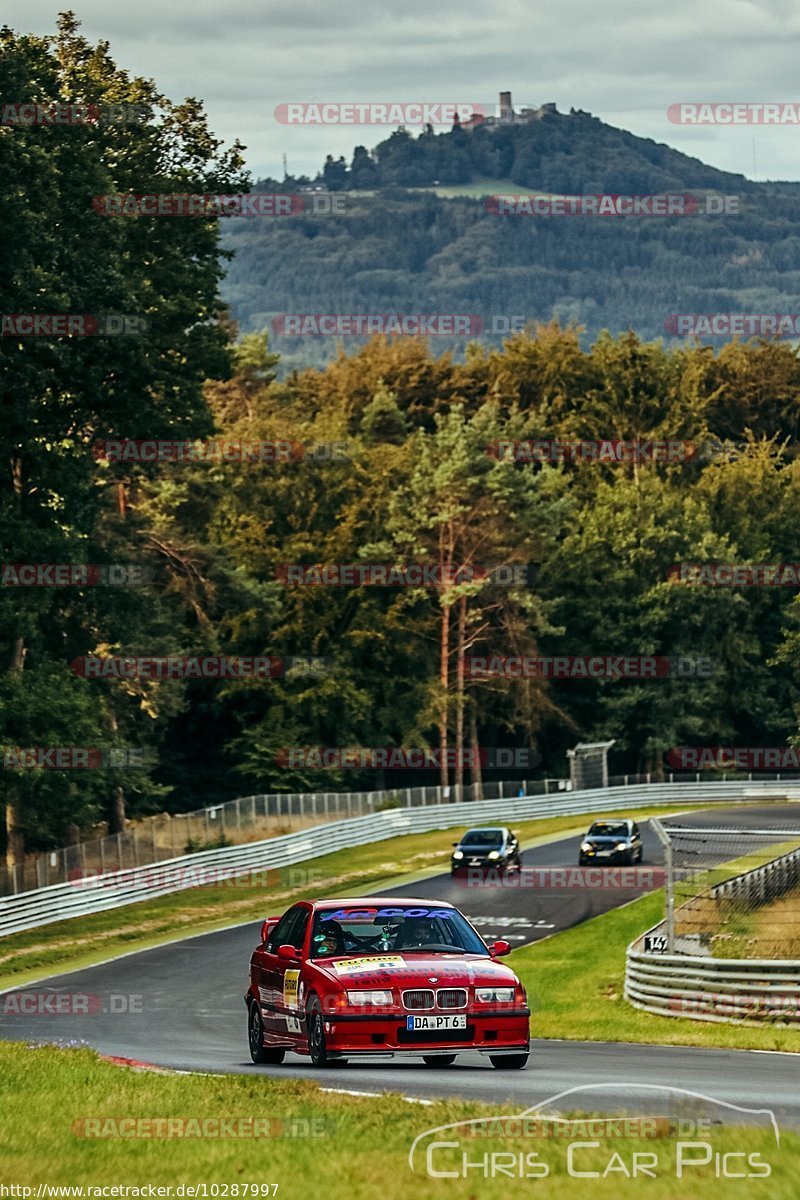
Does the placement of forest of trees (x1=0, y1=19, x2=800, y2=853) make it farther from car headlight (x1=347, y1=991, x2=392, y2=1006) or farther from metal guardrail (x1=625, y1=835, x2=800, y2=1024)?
car headlight (x1=347, y1=991, x2=392, y2=1006)

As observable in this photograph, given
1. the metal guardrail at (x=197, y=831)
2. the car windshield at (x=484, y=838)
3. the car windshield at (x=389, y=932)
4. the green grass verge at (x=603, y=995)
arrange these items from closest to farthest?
the car windshield at (x=389, y=932), the green grass verge at (x=603, y=995), the metal guardrail at (x=197, y=831), the car windshield at (x=484, y=838)

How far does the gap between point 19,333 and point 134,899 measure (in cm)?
1524

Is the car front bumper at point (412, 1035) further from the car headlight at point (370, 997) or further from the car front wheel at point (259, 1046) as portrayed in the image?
the car front wheel at point (259, 1046)

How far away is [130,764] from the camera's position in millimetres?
53625

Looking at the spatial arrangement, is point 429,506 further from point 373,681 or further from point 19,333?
point 19,333

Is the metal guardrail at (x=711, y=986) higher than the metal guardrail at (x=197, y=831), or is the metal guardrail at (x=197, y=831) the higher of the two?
the metal guardrail at (x=711, y=986)

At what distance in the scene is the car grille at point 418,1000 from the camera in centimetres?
1614

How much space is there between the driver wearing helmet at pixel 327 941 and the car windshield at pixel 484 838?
116 feet

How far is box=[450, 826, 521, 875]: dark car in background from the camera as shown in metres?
52.0

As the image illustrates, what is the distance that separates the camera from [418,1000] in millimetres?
16156

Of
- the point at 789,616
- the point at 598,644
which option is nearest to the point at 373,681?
the point at 598,644

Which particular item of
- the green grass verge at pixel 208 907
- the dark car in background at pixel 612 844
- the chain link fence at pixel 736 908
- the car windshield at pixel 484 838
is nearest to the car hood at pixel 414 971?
the chain link fence at pixel 736 908

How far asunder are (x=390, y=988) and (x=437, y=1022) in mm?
482

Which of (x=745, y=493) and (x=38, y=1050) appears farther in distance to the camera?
(x=745, y=493)
